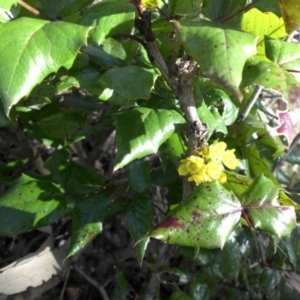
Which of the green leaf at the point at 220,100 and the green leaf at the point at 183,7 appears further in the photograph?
the green leaf at the point at 220,100

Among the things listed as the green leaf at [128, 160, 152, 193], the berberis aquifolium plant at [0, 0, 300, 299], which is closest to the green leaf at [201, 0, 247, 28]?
the berberis aquifolium plant at [0, 0, 300, 299]

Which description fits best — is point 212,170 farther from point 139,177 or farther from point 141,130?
point 139,177

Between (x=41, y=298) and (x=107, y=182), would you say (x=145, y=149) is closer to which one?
(x=107, y=182)

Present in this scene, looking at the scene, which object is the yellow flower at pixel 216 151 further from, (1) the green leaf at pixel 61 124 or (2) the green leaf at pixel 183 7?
(1) the green leaf at pixel 61 124

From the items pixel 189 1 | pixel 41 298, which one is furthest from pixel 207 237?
pixel 41 298

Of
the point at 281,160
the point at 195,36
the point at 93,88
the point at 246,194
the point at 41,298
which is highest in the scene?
the point at 195,36

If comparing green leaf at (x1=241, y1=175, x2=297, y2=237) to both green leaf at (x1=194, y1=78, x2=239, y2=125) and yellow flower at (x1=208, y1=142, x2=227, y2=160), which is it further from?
green leaf at (x1=194, y1=78, x2=239, y2=125)

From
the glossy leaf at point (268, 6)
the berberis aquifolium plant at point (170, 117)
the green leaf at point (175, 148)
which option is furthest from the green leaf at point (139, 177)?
the glossy leaf at point (268, 6)
